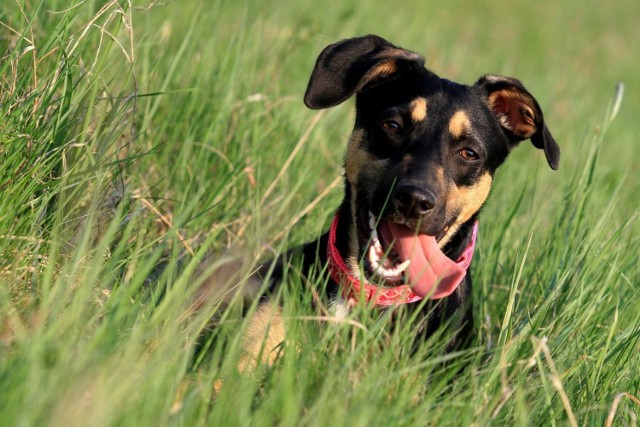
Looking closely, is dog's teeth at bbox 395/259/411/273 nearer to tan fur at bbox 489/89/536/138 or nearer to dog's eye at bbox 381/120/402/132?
dog's eye at bbox 381/120/402/132

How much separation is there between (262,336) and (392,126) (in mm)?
1201

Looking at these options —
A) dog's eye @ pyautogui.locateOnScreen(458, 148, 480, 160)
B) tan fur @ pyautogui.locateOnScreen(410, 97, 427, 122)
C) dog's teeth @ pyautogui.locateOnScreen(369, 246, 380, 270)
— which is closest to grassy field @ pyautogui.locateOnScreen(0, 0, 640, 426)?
dog's teeth @ pyautogui.locateOnScreen(369, 246, 380, 270)

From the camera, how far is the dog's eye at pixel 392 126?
413cm

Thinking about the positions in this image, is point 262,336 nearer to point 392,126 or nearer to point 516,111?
point 392,126

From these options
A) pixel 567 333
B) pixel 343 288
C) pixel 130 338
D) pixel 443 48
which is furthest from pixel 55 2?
pixel 443 48

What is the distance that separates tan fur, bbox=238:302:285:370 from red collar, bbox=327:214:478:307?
0.99 feet

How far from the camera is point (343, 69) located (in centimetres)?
399

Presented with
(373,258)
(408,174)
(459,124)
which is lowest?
(373,258)

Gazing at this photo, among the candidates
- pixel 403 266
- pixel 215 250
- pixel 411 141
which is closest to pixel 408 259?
pixel 403 266

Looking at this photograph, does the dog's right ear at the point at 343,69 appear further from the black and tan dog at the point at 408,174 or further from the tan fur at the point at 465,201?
the tan fur at the point at 465,201

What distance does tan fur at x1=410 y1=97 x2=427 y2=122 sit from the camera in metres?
4.12

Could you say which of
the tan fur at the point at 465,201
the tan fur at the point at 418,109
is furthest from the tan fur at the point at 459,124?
the tan fur at the point at 465,201

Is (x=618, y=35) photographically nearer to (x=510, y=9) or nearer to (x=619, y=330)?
(x=510, y=9)

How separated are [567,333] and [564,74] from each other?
24.9ft
